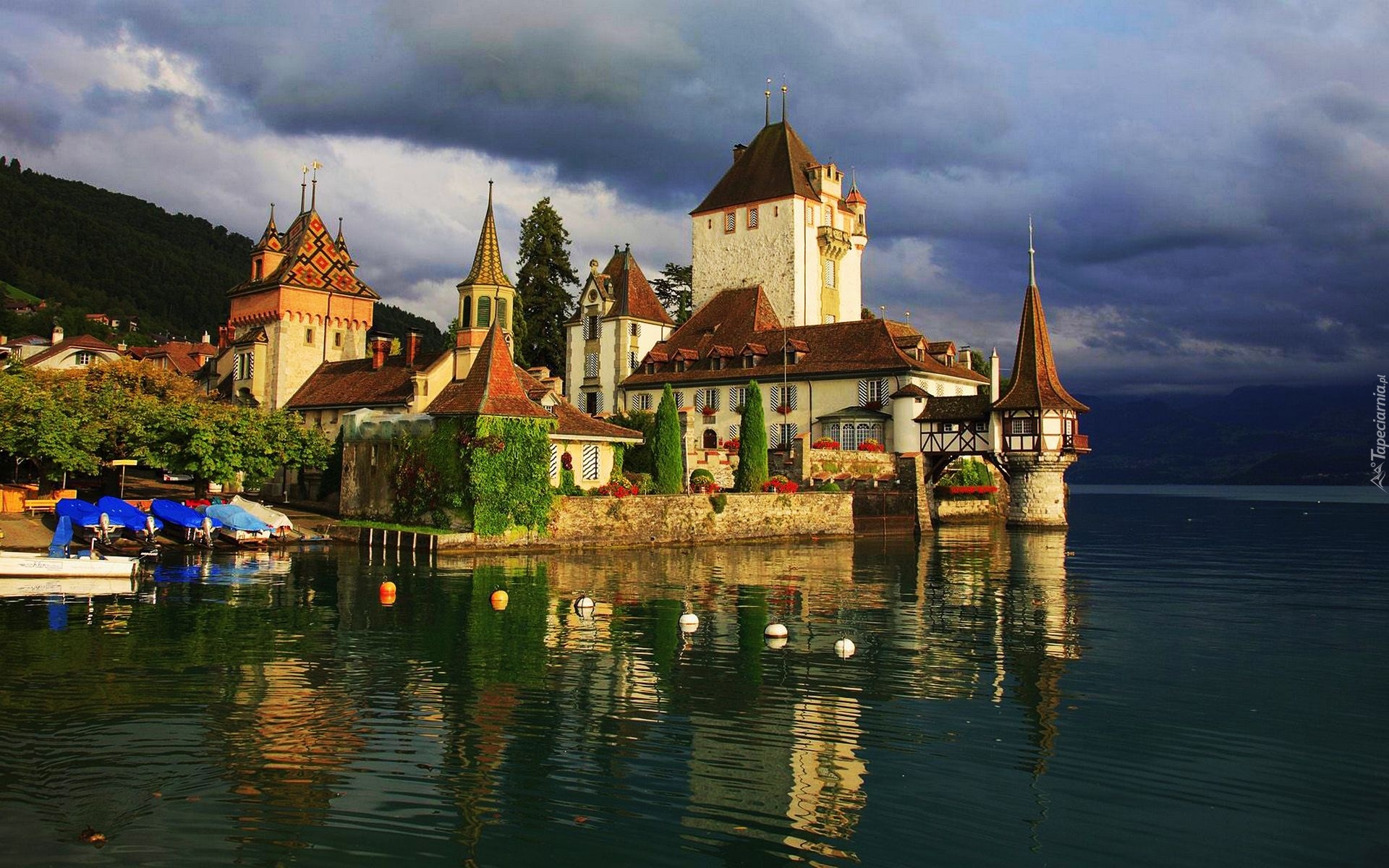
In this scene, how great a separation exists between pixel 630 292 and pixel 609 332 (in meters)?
3.27

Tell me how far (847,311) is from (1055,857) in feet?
244

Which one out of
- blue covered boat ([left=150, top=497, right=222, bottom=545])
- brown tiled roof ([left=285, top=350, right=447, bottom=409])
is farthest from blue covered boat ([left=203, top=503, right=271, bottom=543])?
brown tiled roof ([left=285, top=350, right=447, bottom=409])

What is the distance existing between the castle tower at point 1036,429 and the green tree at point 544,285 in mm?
34282

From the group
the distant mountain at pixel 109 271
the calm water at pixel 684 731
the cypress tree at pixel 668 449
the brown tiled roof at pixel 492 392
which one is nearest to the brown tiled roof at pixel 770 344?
the cypress tree at pixel 668 449

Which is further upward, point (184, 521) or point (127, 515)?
point (127, 515)

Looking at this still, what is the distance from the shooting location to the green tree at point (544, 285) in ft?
254

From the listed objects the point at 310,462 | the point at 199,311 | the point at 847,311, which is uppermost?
the point at 199,311

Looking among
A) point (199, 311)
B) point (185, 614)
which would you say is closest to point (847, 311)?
point (185, 614)

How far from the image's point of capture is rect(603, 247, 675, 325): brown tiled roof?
74.1 m

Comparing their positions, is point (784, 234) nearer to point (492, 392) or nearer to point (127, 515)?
point (492, 392)

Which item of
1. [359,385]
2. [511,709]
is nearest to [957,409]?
[359,385]

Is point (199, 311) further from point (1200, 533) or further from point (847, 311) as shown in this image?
point (1200, 533)

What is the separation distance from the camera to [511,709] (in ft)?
51.4

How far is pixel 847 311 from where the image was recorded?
82.9 metres
